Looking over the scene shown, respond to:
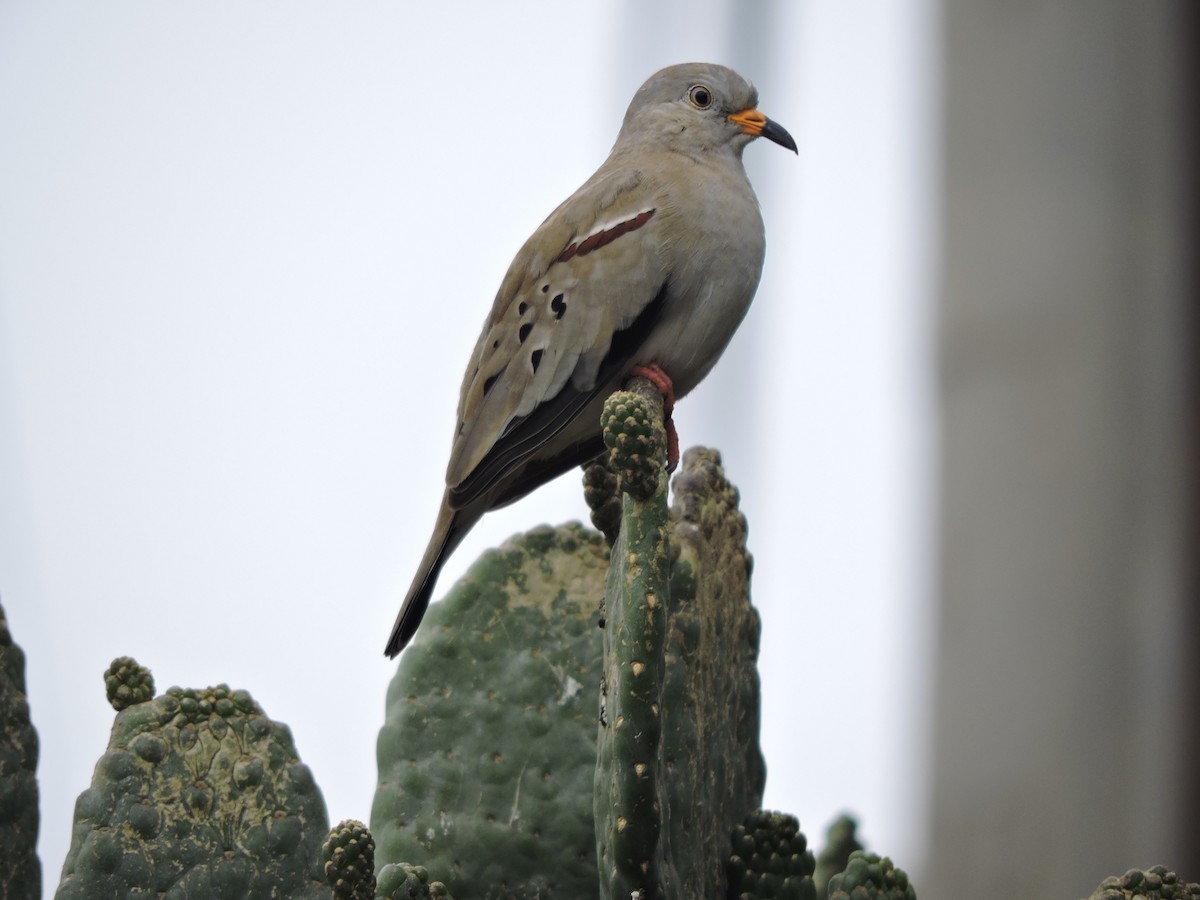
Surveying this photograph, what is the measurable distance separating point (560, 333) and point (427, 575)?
438 mm

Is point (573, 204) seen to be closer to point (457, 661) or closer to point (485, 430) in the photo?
point (485, 430)

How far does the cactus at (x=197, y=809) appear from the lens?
1.80 m

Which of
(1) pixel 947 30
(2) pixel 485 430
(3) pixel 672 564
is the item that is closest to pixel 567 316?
(2) pixel 485 430

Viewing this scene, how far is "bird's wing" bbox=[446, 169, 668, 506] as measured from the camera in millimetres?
2283

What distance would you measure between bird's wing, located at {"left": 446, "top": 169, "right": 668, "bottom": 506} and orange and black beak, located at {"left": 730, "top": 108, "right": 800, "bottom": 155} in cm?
39

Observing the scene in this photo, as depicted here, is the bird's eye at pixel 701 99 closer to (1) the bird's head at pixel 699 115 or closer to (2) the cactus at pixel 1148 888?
(1) the bird's head at pixel 699 115

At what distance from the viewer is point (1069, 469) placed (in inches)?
206

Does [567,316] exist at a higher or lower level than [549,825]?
higher

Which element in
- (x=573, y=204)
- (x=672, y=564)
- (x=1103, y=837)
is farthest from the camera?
(x=1103, y=837)

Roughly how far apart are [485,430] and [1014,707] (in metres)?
3.58

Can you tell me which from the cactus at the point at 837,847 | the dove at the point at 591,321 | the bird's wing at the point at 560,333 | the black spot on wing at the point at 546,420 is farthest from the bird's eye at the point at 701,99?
the cactus at the point at 837,847

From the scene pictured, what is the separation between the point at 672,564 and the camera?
194 cm

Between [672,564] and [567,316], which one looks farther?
[567,316]

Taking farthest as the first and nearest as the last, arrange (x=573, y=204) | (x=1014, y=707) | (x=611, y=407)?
(x=1014, y=707)
(x=573, y=204)
(x=611, y=407)
